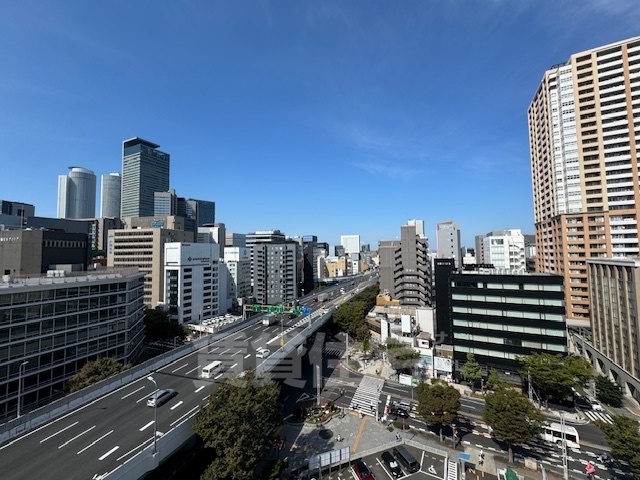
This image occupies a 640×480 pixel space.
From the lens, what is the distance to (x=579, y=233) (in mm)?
70875

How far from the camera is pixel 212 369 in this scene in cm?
3738

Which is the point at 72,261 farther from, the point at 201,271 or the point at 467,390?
the point at 467,390

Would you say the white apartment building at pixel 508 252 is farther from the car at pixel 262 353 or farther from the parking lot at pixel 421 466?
the car at pixel 262 353

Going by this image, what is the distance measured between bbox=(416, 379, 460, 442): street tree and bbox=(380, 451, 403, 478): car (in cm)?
611

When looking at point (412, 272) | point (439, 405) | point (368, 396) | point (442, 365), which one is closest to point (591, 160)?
point (412, 272)

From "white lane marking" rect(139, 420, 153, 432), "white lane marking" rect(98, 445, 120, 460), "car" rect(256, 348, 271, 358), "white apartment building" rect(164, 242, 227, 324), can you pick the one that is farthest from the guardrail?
"white apartment building" rect(164, 242, 227, 324)

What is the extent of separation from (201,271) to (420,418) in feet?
218

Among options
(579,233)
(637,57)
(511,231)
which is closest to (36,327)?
(579,233)

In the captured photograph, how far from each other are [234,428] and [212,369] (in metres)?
13.1

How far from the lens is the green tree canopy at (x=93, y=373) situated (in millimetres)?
34656

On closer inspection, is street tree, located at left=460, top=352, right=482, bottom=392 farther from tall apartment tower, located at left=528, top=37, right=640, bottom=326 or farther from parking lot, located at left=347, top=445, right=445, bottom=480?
tall apartment tower, located at left=528, top=37, right=640, bottom=326

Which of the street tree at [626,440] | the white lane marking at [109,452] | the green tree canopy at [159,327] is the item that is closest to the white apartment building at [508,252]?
the street tree at [626,440]

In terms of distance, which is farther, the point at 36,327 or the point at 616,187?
the point at 616,187

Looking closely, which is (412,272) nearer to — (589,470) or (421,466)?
(421,466)
